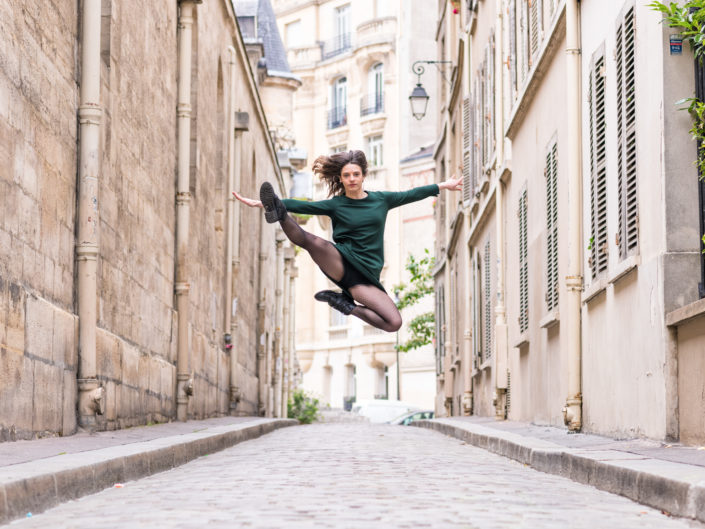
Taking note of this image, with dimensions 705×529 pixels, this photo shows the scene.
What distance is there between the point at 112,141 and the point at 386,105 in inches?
1785

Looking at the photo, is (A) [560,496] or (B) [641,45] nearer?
(A) [560,496]

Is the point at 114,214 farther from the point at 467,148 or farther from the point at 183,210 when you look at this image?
the point at 467,148

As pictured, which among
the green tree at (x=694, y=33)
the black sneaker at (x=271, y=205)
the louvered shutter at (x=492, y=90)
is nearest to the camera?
the green tree at (x=694, y=33)

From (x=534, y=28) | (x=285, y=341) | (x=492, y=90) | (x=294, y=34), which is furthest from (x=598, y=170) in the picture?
(x=294, y=34)

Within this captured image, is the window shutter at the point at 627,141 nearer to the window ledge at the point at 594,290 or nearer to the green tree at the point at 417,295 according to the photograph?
the window ledge at the point at 594,290

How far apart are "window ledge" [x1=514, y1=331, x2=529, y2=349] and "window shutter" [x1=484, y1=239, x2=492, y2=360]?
3726 mm

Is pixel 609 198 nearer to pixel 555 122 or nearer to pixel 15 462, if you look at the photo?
pixel 555 122

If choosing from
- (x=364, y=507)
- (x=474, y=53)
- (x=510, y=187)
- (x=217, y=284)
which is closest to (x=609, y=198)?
(x=364, y=507)

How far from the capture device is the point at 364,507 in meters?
5.63

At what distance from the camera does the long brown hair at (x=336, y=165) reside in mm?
8984

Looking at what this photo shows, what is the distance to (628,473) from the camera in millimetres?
6277

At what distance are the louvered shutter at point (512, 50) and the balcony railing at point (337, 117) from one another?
41086 millimetres

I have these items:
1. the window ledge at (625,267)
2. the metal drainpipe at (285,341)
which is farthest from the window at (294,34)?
the window ledge at (625,267)

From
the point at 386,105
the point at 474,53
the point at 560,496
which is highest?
the point at 386,105
